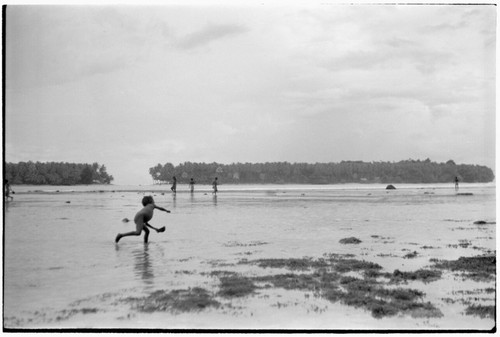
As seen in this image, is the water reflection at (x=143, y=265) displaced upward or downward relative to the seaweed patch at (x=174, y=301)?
upward

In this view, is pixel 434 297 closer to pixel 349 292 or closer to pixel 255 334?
pixel 349 292

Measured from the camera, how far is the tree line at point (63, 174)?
25.8 m

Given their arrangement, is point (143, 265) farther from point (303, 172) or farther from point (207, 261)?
point (303, 172)

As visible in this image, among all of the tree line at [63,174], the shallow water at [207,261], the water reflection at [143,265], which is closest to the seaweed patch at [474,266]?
the shallow water at [207,261]

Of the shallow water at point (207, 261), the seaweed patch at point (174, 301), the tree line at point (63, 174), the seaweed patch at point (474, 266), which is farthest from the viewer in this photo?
the tree line at point (63, 174)

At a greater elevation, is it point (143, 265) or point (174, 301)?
point (143, 265)

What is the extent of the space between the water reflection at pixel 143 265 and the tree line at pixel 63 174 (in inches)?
424

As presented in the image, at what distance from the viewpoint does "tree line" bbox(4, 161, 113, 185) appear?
1014 inches

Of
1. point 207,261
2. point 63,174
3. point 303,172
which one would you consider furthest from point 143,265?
point 303,172

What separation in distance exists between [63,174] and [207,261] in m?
24.4

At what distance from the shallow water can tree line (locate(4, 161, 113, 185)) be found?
7.38 ft

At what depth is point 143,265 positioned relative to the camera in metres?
12.7

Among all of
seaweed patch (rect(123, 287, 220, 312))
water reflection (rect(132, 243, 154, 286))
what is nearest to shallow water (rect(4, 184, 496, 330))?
water reflection (rect(132, 243, 154, 286))

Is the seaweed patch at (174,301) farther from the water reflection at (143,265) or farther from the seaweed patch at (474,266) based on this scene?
the seaweed patch at (474,266)
